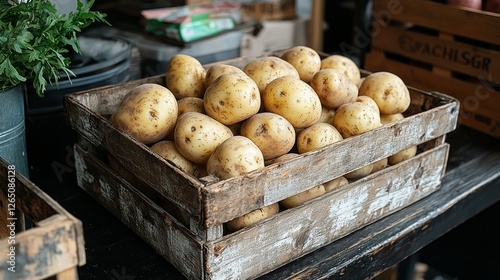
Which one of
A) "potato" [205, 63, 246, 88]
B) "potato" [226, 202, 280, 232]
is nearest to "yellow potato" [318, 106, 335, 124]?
"potato" [205, 63, 246, 88]

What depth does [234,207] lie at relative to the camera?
0.99m

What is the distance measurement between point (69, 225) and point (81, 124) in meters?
0.51

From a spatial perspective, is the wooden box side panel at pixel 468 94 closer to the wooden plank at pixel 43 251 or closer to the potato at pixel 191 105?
the potato at pixel 191 105

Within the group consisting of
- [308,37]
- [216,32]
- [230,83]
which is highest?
[230,83]

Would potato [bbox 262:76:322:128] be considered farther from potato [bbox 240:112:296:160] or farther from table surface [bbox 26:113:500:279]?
table surface [bbox 26:113:500:279]

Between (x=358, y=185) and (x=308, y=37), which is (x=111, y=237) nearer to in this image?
(x=358, y=185)

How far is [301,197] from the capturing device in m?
1.14

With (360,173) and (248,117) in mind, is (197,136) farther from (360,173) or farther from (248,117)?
(360,173)

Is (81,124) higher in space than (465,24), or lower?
lower

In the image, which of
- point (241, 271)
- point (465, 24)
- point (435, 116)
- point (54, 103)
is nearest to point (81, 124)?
point (54, 103)

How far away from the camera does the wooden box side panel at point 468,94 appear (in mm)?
1781

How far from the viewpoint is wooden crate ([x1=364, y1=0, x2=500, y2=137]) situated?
5.79 feet

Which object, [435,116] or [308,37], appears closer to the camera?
[435,116]

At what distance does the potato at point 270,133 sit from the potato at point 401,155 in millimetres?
306
